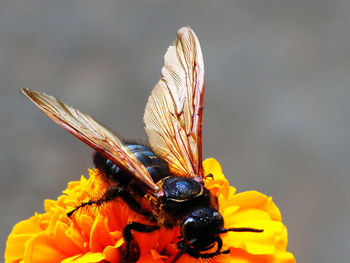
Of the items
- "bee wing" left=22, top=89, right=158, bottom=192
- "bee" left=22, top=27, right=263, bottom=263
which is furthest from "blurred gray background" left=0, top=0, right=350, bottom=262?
"bee wing" left=22, top=89, right=158, bottom=192

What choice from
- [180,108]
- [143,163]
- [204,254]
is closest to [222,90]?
[180,108]

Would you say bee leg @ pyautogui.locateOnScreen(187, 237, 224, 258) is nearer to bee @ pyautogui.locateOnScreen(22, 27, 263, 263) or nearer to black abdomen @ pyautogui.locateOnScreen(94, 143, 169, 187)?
bee @ pyautogui.locateOnScreen(22, 27, 263, 263)

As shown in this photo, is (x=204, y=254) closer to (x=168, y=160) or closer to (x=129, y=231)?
(x=129, y=231)

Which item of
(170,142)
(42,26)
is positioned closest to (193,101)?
(170,142)

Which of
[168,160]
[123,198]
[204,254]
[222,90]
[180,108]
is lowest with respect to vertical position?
[204,254]

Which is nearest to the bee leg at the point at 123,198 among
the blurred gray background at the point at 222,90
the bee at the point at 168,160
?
the bee at the point at 168,160

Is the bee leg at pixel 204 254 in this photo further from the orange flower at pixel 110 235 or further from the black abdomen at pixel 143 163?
the black abdomen at pixel 143 163
